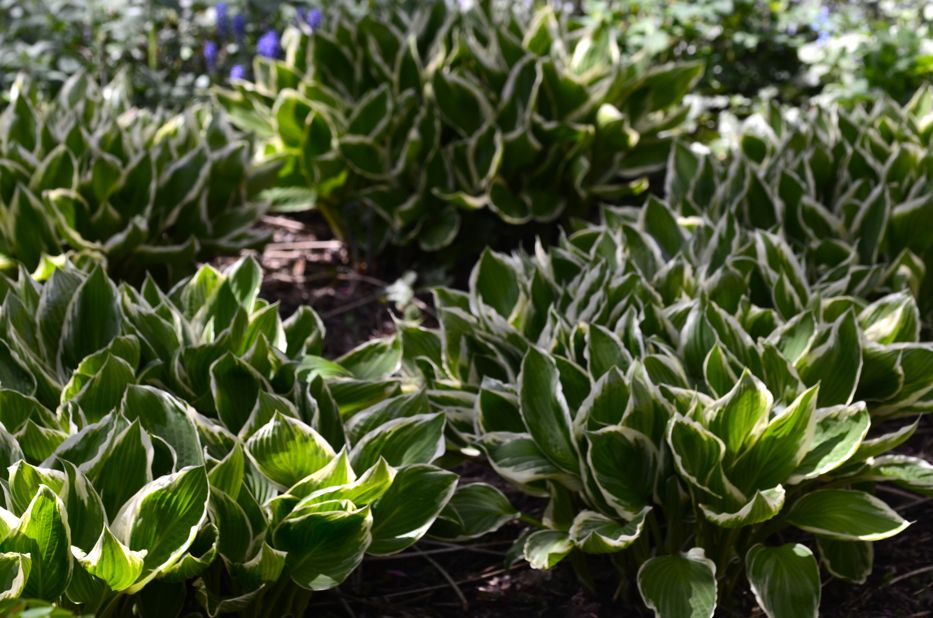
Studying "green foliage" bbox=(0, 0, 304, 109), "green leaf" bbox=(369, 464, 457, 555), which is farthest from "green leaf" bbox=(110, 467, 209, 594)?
"green foliage" bbox=(0, 0, 304, 109)

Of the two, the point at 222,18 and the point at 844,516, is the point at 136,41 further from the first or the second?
the point at 844,516

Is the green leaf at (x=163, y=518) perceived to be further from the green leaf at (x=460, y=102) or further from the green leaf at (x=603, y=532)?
the green leaf at (x=460, y=102)

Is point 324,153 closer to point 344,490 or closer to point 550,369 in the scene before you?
point 550,369

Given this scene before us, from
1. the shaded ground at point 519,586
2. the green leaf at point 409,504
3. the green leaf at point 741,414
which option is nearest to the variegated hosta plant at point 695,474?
the green leaf at point 741,414

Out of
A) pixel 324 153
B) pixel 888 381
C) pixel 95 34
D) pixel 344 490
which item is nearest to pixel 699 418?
pixel 888 381

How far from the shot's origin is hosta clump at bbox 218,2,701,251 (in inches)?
157

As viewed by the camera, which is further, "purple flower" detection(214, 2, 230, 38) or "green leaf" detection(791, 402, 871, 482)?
"purple flower" detection(214, 2, 230, 38)

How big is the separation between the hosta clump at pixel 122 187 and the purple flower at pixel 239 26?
1585mm

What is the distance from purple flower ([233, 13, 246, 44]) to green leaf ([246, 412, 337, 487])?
3789 mm

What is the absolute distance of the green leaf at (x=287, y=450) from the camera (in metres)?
2.11

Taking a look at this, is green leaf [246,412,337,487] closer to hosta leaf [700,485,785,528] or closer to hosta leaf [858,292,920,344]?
hosta leaf [700,485,785,528]

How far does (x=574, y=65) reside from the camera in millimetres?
4215

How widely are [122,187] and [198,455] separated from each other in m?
1.76

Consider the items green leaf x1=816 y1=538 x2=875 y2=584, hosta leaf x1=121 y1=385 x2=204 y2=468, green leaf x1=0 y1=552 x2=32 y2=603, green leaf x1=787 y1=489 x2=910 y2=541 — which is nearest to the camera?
green leaf x1=0 y1=552 x2=32 y2=603
